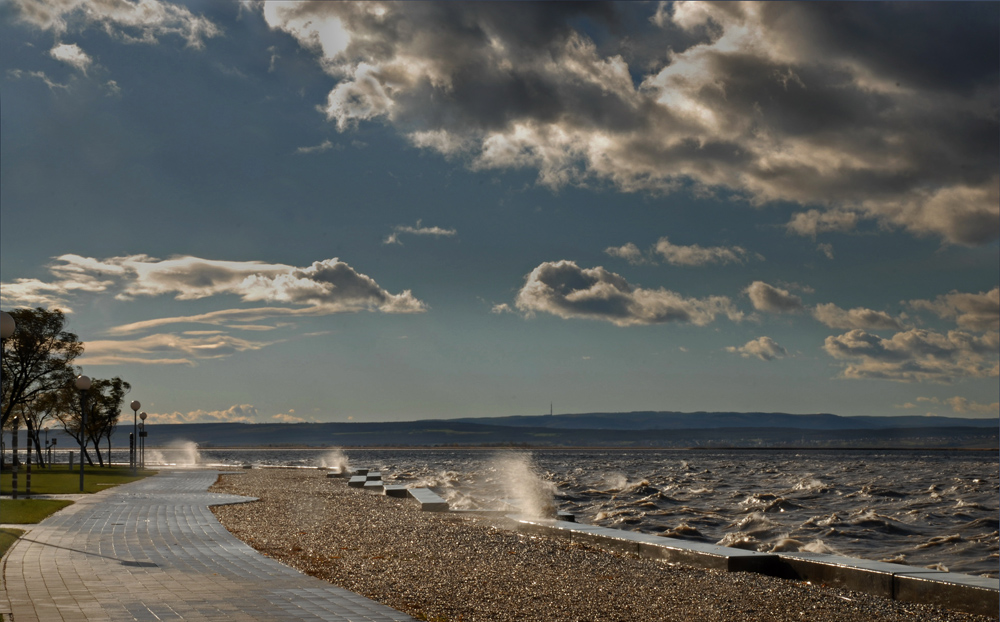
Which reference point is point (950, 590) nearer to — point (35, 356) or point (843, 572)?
point (843, 572)

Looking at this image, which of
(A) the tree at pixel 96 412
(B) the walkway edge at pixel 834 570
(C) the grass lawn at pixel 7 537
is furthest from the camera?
(A) the tree at pixel 96 412

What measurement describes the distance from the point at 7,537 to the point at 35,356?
3634cm

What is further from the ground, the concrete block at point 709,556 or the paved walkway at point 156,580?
the paved walkway at point 156,580

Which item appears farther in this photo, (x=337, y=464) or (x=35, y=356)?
(x=337, y=464)

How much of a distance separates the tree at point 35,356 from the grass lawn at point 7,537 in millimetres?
33308

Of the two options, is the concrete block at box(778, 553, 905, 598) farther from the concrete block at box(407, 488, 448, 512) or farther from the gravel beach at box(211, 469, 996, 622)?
the concrete block at box(407, 488, 448, 512)

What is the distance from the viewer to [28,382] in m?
44.7

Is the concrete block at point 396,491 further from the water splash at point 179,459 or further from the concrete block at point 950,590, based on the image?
the water splash at point 179,459

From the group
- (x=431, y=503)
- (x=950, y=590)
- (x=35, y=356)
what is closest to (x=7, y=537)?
(x=431, y=503)

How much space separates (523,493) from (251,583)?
76.6 ft

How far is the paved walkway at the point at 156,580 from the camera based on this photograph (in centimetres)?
796

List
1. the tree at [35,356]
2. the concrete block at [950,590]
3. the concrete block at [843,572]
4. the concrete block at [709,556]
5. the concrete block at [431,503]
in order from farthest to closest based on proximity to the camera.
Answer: the tree at [35,356], the concrete block at [431,503], the concrete block at [709,556], the concrete block at [843,572], the concrete block at [950,590]

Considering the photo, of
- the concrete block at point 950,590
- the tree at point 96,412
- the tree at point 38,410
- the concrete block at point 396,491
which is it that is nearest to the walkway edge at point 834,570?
the concrete block at point 950,590

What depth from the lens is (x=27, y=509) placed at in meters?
18.6
